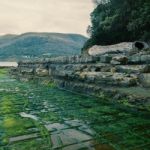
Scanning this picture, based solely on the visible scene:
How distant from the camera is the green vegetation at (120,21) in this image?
85.0 ft

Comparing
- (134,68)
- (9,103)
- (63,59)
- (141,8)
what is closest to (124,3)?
(141,8)

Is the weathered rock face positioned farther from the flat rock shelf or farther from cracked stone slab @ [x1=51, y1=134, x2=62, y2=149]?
cracked stone slab @ [x1=51, y1=134, x2=62, y2=149]

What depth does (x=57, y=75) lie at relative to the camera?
58.4ft

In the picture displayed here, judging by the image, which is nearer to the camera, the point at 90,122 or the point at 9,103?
the point at 90,122

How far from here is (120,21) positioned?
29.6m

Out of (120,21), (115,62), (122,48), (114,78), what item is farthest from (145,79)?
(120,21)

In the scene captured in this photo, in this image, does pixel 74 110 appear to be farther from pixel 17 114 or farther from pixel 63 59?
pixel 63 59

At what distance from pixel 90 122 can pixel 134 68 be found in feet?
18.1

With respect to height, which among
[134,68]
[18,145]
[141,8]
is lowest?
[18,145]

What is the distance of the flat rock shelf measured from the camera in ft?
20.0

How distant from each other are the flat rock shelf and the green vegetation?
1658 cm

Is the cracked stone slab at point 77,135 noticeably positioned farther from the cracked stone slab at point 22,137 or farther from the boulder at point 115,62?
the boulder at point 115,62

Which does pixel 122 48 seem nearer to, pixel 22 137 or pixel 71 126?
pixel 71 126

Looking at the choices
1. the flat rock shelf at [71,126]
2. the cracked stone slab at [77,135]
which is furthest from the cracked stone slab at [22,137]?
the cracked stone slab at [77,135]
